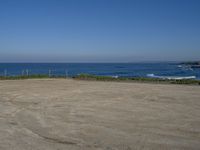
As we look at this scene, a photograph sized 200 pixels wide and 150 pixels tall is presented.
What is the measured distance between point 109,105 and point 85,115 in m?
2.69

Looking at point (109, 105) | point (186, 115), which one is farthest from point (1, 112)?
point (186, 115)

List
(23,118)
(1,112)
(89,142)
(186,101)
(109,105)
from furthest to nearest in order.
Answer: (186,101) → (109,105) → (1,112) → (23,118) → (89,142)

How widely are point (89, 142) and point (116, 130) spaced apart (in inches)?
56.9

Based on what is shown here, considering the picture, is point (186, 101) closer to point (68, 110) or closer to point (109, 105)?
point (109, 105)

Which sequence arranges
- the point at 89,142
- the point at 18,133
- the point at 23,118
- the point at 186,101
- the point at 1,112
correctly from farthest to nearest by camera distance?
the point at 186,101 → the point at 1,112 → the point at 23,118 → the point at 18,133 → the point at 89,142

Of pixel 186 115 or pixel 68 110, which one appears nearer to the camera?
pixel 186 115

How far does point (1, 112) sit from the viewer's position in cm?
1095

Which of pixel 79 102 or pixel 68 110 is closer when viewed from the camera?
pixel 68 110

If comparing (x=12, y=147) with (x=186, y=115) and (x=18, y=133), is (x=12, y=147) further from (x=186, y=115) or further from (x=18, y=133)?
(x=186, y=115)

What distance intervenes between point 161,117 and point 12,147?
5555 millimetres

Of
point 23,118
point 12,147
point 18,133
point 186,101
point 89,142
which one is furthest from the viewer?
point 186,101

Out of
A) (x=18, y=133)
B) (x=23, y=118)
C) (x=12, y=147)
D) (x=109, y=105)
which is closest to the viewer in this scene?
(x=12, y=147)

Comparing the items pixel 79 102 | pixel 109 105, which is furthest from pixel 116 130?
pixel 79 102

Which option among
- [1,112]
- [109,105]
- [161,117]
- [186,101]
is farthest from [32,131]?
[186,101]
